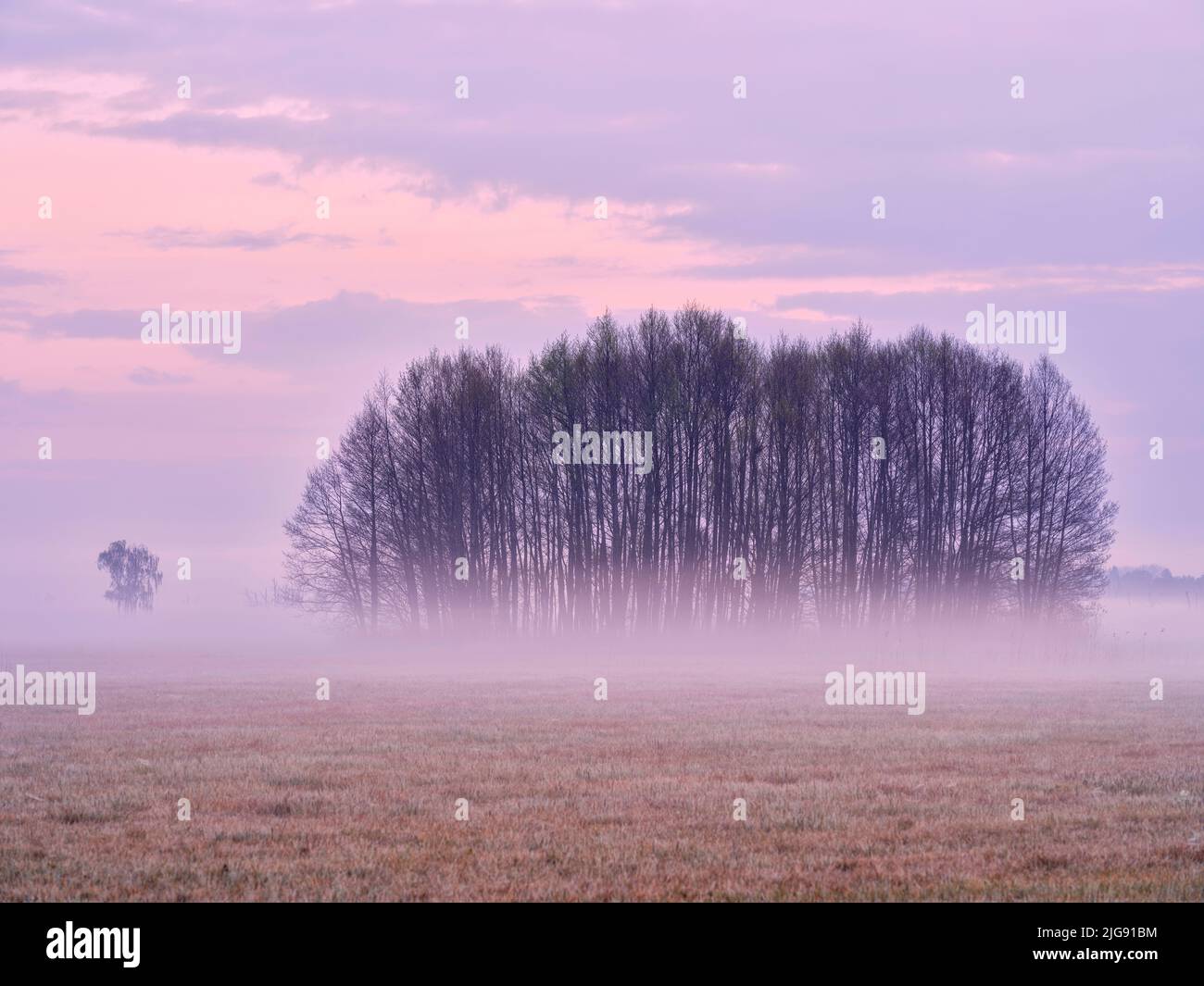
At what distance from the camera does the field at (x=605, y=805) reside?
1012 cm

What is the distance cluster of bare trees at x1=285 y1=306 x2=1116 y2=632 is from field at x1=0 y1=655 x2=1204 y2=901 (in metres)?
44.0

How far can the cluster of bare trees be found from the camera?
70.0m

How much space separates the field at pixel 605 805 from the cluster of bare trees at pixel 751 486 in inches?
1734

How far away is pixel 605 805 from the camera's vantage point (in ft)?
44.3

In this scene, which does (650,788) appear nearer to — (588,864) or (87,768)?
(588,864)
